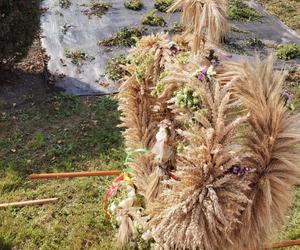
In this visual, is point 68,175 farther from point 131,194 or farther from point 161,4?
point 161,4

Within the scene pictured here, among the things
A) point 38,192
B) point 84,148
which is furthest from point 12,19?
point 38,192

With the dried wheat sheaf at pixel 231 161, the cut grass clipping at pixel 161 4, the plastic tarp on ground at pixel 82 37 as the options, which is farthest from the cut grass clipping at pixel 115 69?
the dried wheat sheaf at pixel 231 161

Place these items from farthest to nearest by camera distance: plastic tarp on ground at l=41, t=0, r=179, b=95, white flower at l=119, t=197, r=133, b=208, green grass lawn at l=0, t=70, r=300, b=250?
plastic tarp on ground at l=41, t=0, r=179, b=95 < green grass lawn at l=0, t=70, r=300, b=250 < white flower at l=119, t=197, r=133, b=208

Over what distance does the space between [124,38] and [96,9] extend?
4.03 feet

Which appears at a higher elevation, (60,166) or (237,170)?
(237,170)

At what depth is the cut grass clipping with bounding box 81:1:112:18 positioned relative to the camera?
841 cm

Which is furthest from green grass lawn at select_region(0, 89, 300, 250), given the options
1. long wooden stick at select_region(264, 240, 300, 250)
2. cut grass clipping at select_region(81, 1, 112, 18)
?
cut grass clipping at select_region(81, 1, 112, 18)

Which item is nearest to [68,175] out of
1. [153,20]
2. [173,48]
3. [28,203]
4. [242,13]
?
[28,203]

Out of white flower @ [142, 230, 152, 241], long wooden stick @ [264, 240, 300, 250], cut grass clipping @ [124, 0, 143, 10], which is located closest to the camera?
white flower @ [142, 230, 152, 241]

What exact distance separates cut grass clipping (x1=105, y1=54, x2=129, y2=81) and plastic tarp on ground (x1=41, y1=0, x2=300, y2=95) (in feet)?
0.27

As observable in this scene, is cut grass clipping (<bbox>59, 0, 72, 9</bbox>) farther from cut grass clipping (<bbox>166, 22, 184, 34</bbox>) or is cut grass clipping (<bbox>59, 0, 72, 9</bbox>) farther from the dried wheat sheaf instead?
the dried wheat sheaf

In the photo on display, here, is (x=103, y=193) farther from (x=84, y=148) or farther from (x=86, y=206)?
(x=84, y=148)

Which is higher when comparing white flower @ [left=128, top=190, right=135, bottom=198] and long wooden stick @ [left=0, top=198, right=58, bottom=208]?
white flower @ [left=128, top=190, right=135, bottom=198]

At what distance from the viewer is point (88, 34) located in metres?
7.83
